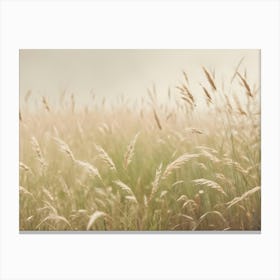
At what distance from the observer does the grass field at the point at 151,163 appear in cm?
234

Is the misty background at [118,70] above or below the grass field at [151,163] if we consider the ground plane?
above

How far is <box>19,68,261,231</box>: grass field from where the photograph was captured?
2342 millimetres

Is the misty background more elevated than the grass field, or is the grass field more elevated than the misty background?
the misty background

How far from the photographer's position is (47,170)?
2369 millimetres

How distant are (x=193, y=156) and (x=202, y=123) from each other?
0.71 ft

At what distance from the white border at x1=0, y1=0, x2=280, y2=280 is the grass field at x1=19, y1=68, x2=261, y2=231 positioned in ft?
0.28

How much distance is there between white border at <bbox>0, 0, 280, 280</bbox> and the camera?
2.37 meters
